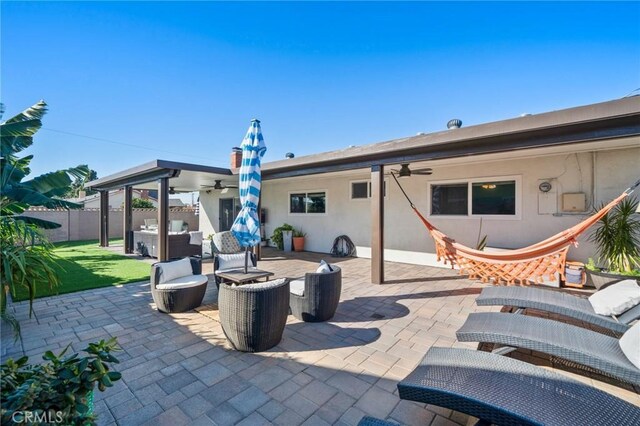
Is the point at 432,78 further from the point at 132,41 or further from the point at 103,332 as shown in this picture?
the point at 103,332

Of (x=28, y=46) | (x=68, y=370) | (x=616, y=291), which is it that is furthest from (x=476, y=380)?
(x=28, y=46)

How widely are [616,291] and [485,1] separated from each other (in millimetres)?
6396

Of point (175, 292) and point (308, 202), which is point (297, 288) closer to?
point (175, 292)

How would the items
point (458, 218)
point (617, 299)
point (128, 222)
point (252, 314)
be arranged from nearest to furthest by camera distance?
1. point (252, 314)
2. point (617, 299)
3. point (458, 218)
4. point (128, 222)

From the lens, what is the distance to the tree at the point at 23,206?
2.50 m

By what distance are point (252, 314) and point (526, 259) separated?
4970mm

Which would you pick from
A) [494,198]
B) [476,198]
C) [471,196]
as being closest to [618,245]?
[494,198]

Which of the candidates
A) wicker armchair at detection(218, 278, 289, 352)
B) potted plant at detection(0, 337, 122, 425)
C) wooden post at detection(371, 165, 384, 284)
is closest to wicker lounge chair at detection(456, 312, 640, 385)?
wicker armchair at detection(218, 278, 289, 352)

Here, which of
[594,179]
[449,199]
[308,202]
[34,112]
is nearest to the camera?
[34,112]

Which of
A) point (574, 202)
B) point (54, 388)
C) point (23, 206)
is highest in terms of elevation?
point (574, 202)

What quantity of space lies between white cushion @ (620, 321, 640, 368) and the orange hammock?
2.43m

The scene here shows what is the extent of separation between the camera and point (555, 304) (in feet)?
11.1

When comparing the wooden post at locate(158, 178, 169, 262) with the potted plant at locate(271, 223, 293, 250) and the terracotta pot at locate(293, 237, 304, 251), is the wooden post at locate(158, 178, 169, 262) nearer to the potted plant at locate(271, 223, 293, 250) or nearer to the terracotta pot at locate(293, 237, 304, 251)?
the potted plant at locate(271, 223, 293, 250)

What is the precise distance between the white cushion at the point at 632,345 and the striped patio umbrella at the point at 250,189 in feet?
14.1
